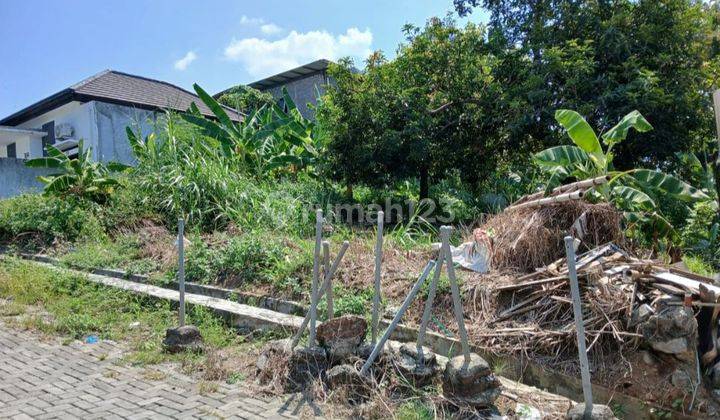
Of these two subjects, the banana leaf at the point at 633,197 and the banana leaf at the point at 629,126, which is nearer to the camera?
the banana leaf at the point at 633,197

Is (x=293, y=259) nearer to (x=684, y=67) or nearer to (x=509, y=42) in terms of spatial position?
(x=509, y=42)

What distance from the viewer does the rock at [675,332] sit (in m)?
4.17

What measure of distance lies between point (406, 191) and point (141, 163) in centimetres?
568

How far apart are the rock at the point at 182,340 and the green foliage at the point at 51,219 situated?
5.27m

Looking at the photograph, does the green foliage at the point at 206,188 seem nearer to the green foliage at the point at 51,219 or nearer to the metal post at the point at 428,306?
the green foliage at the point at 51,219

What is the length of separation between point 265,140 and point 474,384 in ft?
29.5

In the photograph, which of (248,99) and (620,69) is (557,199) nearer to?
(620,69)

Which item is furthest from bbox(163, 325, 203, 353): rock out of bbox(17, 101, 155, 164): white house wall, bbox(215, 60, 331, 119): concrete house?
bbox(215, 60, 331, 119): concrete house

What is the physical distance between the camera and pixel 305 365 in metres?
4.35

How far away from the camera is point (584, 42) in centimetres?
903

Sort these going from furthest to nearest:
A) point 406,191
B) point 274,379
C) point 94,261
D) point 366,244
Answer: point 406,191
point 94,261
point 366,244
point 274,379

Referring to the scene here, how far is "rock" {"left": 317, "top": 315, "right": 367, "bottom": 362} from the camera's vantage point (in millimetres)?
4391

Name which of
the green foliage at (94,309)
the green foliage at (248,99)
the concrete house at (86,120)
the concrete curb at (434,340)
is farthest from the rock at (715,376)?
the green foliage at (248,99)

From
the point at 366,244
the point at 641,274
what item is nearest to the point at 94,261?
the point at 366,244
